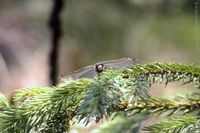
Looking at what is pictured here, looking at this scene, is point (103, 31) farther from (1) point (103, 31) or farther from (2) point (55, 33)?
(2) point (55, 33)

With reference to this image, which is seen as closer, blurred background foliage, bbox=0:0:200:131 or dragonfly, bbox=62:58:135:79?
dragonfly, bbox=62:58:135:79

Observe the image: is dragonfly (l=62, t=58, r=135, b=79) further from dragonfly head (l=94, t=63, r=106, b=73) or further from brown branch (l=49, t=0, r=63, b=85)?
brown branch (l=49, t=0, r=63, b=85)

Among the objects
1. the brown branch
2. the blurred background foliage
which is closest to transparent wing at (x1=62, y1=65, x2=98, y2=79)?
the brown branch

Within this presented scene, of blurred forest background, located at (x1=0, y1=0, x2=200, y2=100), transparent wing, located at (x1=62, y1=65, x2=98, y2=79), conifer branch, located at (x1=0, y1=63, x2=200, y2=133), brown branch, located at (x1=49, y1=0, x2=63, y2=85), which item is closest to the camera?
conifer branch, located at (x1=0, y1=63, x2=200, y2=133)

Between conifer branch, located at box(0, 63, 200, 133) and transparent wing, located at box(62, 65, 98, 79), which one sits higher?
transparent wing, located at box(62, 65, 98, 79)

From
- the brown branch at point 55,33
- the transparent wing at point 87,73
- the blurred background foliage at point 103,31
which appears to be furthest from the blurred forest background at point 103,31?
the transparent wing at point 87,73

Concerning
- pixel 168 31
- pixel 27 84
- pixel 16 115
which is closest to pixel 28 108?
pixel 16 115

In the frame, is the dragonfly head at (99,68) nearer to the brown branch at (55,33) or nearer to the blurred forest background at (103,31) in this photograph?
the brown branch at (55,33)

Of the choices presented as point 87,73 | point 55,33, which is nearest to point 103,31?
point 55,33

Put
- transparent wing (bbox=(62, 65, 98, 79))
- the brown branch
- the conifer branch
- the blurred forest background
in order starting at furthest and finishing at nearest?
the blurred forest background → the brown branch → transparent wing (bbox=(62, 65, 98, 79)) → the conifer branch
